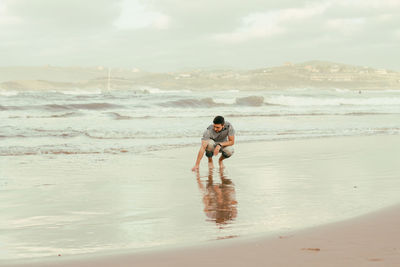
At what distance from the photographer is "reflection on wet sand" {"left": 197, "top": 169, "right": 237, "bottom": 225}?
20.1 feet

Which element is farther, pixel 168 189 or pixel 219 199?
pixel 168 189

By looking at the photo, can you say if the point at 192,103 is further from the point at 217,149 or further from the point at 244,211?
the point at 244,211

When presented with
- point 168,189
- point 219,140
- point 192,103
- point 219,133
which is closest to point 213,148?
point 219,140

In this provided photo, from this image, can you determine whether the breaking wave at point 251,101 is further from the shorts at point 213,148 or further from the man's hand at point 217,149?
the man's hand at point 217,149

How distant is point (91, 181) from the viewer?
352 inches

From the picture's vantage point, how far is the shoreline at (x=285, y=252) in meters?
4.14

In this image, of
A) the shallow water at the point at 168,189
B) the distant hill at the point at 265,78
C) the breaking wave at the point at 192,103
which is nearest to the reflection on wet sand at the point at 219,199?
the shallow water at the point at 168,189

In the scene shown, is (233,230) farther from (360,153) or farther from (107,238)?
(360,153)

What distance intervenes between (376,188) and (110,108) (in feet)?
93.2

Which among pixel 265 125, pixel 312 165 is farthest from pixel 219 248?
pixel 265 125

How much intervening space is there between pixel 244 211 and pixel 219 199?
36.5 inches

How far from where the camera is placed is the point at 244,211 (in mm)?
6367

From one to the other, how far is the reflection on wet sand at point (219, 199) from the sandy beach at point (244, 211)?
0.03 metres

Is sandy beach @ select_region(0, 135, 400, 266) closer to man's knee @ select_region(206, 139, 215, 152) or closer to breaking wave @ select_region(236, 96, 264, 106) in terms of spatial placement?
man's knee @ select_region(206, 139, 215, 152)
